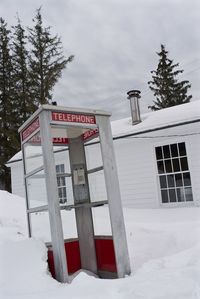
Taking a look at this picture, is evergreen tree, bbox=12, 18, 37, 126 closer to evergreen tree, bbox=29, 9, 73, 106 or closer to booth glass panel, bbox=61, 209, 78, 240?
evergreen tree, bbox=29, 9, 73, 106

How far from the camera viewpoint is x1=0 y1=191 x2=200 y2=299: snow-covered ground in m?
3.48

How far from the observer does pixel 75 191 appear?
577cm

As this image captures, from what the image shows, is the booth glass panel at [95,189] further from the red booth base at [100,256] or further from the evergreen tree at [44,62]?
the evergreen tree at [44,62]

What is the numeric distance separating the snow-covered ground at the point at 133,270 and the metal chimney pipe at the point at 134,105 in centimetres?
662

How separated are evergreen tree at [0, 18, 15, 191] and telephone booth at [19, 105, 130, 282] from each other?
2156 cm

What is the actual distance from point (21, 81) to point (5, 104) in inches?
100

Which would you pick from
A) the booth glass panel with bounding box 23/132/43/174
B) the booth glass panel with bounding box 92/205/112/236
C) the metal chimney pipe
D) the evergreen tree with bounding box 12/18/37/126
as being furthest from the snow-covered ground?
the evergreen tree with bounding box 12/18/37/126

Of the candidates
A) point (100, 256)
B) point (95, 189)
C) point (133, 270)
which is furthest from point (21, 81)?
point (133, 270)

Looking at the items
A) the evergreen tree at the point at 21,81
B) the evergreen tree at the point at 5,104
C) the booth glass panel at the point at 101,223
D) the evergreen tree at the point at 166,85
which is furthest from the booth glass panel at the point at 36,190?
the evergreen tree at the point at 166,85

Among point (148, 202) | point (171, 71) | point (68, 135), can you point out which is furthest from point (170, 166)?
point (171, 71)

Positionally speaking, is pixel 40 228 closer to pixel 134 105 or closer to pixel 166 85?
pixel 134 105

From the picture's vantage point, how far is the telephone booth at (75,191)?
4660 millimetres

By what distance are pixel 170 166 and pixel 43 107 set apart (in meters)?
7.89

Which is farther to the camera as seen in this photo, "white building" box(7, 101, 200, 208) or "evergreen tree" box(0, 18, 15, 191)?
"evergreen tree" box(0, 18, 15, 191)
